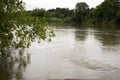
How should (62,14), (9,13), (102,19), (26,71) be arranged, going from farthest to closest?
1. (62,14)
2. (102,19)
3. (9,13)
4. (26,71)

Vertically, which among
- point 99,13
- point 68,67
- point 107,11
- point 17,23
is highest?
point 17,23

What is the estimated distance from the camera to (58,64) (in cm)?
1520

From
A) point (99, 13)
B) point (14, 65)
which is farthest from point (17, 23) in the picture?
point (99, 13)

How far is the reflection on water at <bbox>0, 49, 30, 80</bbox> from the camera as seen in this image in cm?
1217

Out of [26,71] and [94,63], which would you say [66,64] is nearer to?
[94,63]

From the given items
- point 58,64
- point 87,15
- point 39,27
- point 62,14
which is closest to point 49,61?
point 58,64

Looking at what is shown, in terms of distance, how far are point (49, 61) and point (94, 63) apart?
9.12 ft

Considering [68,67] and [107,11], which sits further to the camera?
[107,11]

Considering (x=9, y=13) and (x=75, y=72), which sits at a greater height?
(x=9, y=13)

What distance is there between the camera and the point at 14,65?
1446 cm

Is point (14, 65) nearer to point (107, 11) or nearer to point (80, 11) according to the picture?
point (107, 11)

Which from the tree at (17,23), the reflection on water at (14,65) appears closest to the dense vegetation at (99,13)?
the reflection on water at (14,65)

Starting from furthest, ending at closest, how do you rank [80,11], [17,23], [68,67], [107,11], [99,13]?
[80,11]
[99,13]
[107,11]
[17,23]
[68,67]

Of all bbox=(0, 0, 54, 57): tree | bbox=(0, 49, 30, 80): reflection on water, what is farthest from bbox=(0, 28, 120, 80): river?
bbox=(0, 0, 54, 57): tree
